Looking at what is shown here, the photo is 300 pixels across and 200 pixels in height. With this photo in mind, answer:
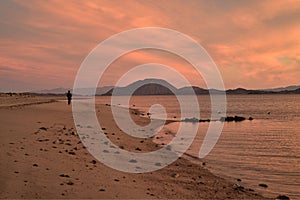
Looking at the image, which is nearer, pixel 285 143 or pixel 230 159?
pixel 230 159

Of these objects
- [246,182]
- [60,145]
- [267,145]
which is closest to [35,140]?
[60,145]

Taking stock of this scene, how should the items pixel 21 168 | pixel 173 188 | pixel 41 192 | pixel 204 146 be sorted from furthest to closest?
1. pixel 204 146
2. pixel 173 188
3. pixel 21 168
4. pixel 41 192

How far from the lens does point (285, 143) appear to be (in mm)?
22516

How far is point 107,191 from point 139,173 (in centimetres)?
332

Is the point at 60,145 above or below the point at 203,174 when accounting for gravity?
above

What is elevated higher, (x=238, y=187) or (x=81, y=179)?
(x=81, y=179)

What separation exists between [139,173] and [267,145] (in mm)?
13966

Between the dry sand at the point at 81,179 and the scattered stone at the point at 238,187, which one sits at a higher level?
the dry sand at the point at 81,179

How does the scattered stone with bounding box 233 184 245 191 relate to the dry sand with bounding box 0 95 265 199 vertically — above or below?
below

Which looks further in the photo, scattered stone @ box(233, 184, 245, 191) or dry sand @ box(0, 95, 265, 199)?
scattered stone @ box(233, 184, 245, 191)

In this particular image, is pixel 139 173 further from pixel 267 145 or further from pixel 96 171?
pixel 267 145

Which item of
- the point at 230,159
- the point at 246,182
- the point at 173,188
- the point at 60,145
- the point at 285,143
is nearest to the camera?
the point at 173,188

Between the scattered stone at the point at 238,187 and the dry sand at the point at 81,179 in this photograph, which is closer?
the dry sand at the point at 81,179

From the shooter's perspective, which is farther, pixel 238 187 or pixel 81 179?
pixel 238 187
